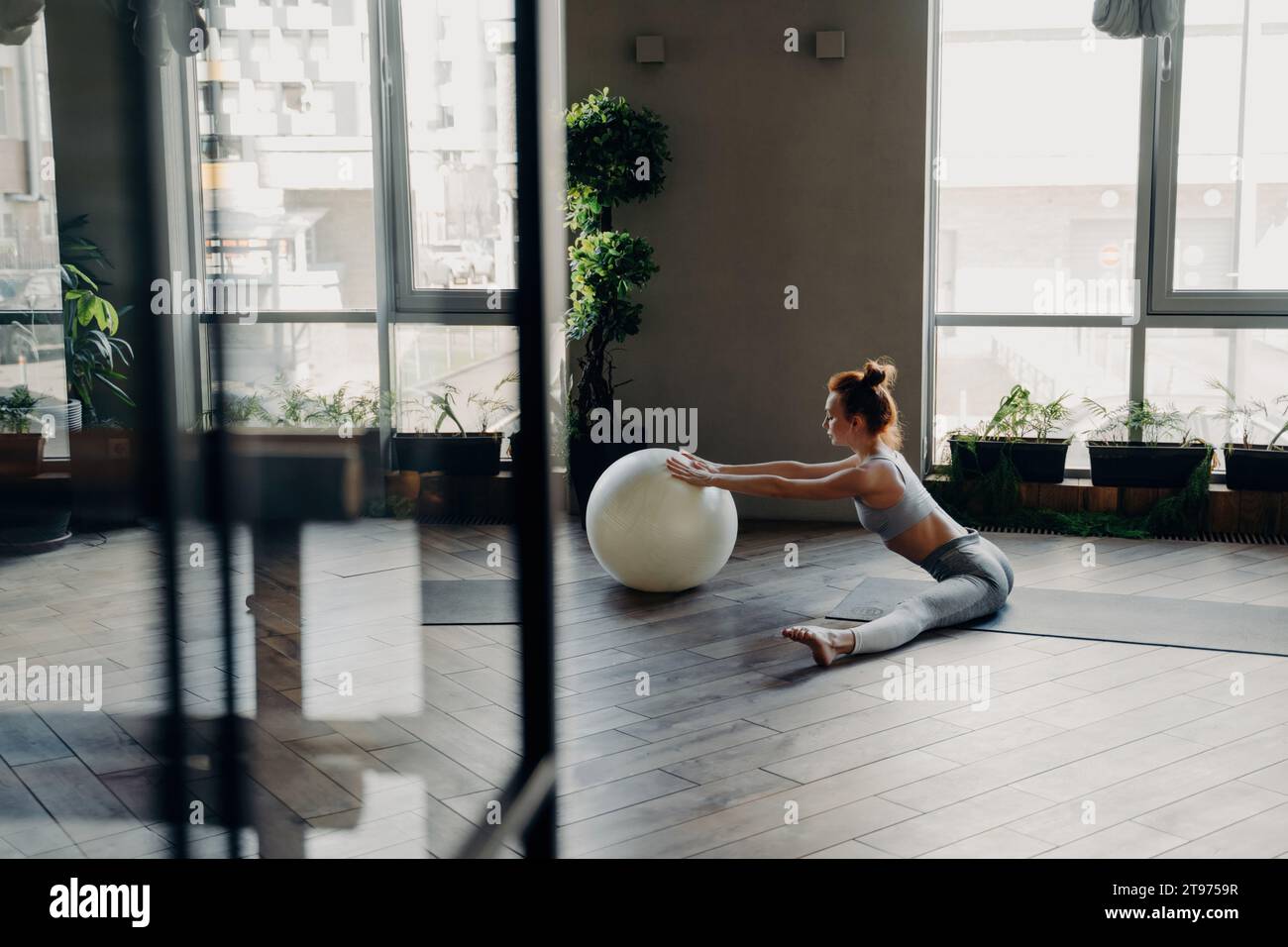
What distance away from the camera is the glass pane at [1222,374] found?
5.55 m

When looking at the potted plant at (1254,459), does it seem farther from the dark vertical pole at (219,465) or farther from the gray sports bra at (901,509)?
the dark vertical pole at (219,465)

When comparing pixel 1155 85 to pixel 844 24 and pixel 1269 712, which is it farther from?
pixel 1269 712

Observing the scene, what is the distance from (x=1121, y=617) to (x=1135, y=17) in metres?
2.66

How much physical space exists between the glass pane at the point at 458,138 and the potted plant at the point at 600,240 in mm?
1361

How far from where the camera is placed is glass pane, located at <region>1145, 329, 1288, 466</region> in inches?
218

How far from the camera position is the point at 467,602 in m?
4.22

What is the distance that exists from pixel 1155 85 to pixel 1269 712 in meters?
3.26

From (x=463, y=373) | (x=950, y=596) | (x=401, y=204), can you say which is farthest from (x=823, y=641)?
(x=401, y=204)

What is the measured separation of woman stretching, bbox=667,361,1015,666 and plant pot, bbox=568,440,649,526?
1222 mm

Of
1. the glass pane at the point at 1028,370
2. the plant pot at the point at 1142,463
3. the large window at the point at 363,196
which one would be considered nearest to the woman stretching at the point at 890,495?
the large window at the point at 363,196

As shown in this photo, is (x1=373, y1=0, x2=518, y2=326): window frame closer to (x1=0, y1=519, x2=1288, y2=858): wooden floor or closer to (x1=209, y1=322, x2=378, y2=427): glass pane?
(x1=209, y1=322, x2=378, y2=427): glass pane

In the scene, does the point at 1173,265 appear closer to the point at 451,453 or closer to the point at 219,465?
the point at 451,453

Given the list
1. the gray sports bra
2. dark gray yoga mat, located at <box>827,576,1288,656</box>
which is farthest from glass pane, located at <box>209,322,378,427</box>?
dark gray yoga mat, located at <box>827,576,1288,656</box>
